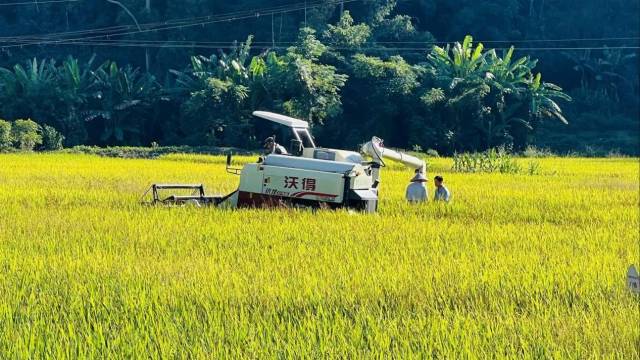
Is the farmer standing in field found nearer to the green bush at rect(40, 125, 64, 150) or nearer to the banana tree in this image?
the green bush at rect(40, 125, 64, 150)

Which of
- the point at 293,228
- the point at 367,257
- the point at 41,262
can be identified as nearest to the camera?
the point at 41,262

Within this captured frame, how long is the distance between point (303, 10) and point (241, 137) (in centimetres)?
970

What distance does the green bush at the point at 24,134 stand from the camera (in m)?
29.4

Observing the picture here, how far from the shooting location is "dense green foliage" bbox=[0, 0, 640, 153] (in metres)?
32.7

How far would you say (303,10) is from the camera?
39.8 metres

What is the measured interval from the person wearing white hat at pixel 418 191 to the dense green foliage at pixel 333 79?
1899 cm

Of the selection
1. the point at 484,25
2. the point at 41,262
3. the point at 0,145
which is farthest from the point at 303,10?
the point at 41,262

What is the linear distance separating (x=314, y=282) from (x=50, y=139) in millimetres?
26392

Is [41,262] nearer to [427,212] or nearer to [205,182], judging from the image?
[427,212]

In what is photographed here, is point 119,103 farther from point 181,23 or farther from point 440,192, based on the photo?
point 440,192

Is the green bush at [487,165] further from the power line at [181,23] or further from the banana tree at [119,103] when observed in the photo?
the power line at [181,23]

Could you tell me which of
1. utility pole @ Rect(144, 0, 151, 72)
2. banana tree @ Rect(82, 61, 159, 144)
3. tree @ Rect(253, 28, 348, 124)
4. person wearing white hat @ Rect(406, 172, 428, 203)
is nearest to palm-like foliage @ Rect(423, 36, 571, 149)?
tree @ Rect(253, 28, 348, 124)

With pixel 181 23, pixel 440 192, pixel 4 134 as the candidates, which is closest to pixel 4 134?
pixel 4 134

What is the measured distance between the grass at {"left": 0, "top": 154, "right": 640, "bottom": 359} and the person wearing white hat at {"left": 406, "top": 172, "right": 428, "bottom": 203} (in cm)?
58
